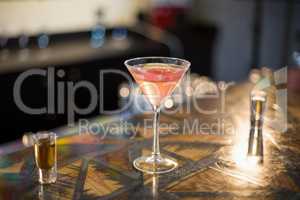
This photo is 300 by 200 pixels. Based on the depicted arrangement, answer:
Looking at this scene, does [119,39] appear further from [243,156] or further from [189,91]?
[243,156]

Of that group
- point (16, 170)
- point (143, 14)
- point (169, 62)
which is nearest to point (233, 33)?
point (143, 14)

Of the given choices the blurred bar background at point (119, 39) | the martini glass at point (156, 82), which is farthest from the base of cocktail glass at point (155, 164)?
the blurred bar background at point (119, 39)

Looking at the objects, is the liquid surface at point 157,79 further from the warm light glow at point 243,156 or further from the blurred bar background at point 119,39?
the blurred bar background at point 119,39

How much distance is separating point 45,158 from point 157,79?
0.39m

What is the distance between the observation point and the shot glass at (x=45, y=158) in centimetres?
117

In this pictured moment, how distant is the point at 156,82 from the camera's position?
1.24m

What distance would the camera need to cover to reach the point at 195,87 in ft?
7.17

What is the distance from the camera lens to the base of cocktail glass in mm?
1251

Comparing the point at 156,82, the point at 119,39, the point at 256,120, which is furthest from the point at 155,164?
the point at 119,39

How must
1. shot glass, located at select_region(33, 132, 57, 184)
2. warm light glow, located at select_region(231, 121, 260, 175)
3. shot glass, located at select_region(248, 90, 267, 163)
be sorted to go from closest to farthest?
shot glass, located at select_region(33, 132, 57, 184), warm light glow, located at select_region(231, 121, 260, 175), shot glass, located at select_region(248, 90, 267, 163)

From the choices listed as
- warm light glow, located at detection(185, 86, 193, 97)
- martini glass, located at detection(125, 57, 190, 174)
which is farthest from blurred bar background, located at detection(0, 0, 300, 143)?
martini glass, located at detection(125, 57, 190, 174)

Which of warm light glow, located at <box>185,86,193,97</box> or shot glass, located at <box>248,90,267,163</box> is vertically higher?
warm light glow, located at <box>185,86,193,97</box>

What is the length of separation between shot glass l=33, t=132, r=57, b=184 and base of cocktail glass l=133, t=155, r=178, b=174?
0.83 feet

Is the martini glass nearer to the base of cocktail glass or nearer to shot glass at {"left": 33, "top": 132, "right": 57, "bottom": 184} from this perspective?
the base of cocktail glass
